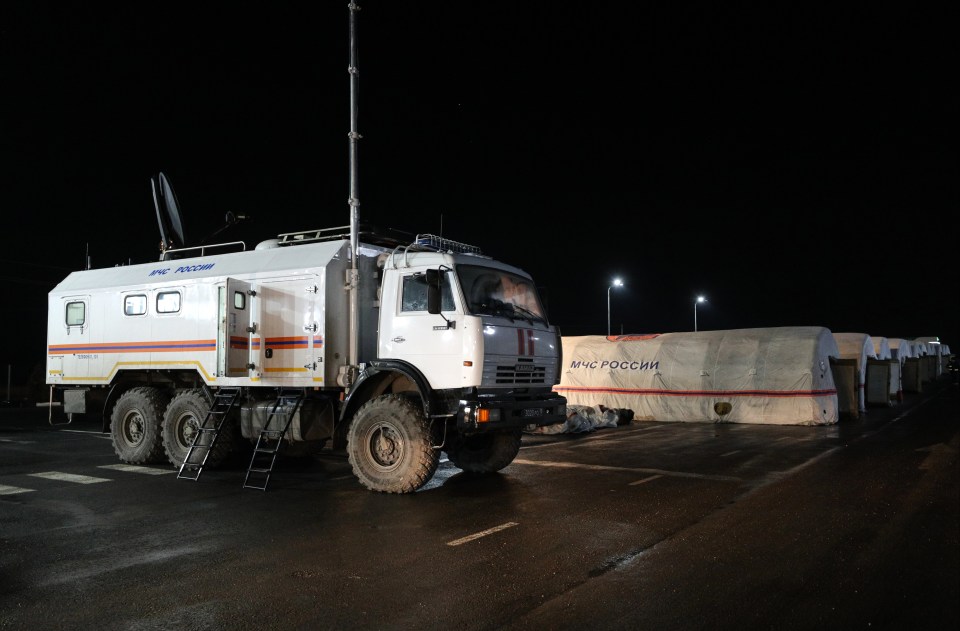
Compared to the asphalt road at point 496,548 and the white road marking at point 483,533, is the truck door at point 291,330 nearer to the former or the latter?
the asphalt road at point 496,548

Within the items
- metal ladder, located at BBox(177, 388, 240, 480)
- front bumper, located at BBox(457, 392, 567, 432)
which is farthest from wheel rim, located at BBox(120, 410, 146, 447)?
front bumper, located at BBox(457, 392, 567, 432)

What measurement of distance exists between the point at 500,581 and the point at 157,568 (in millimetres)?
2981

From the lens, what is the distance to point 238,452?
11938 millimetres

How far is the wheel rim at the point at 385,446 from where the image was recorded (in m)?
9.50

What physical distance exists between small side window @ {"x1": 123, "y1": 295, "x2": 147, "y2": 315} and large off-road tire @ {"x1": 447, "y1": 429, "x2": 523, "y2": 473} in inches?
236

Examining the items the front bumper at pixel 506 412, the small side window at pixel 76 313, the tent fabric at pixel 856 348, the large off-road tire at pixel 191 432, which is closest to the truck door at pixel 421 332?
the front bumper at pixel 506 412

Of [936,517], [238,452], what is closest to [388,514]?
[238,452]

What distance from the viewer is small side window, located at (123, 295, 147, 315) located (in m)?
12.5

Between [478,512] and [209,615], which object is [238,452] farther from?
[209,615]

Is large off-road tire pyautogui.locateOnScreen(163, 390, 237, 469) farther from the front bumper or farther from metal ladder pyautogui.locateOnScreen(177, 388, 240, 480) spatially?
the front bumper

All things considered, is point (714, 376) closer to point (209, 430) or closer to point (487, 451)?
point (487, 451)

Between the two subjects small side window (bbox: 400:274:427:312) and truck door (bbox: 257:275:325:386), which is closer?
small side window (bbox: 400:274:427:312)

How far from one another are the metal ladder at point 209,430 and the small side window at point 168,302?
1.71 m

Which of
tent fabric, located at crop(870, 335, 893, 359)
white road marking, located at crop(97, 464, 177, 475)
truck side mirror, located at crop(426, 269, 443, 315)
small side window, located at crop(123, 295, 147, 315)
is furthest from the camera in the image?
tent fabric, located at crop(870, 335, 893, 359)
